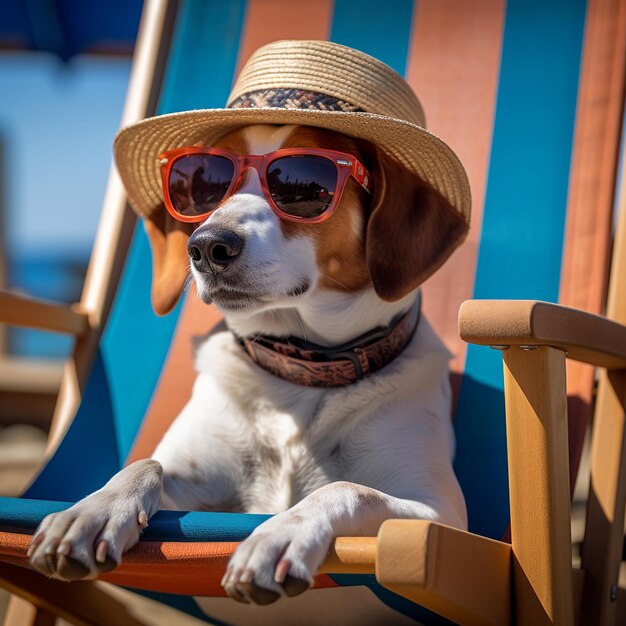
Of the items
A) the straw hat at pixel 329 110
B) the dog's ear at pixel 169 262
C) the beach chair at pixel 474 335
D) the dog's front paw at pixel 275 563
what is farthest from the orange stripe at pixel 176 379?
the dog's front paw at pixel 275 563

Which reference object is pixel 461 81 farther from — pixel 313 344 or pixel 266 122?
pixel 313 344

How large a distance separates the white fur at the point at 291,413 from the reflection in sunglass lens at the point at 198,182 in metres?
0.05

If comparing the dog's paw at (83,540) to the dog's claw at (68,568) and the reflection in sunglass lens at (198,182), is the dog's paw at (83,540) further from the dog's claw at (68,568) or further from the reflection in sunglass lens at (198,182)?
the reflection in sunglass lens at (198,182)

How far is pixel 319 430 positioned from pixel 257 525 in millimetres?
506

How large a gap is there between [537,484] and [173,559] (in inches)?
17.6

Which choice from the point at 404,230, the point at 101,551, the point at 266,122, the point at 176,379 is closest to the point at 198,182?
the point at 266,122

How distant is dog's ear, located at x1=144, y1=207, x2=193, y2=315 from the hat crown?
0.95ft

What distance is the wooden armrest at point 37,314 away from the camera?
1849 millimetres

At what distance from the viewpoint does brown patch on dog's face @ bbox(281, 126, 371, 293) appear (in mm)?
1467

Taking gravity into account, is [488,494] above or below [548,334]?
below

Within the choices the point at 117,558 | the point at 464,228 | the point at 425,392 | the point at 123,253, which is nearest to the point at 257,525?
the point at 117,558

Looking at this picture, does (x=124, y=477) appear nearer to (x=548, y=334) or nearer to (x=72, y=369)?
(x=548, y=334)

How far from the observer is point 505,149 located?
2.01 meters

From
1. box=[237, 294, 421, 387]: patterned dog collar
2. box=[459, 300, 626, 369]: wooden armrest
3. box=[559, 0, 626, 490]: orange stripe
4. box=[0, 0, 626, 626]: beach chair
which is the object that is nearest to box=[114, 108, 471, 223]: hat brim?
box=[0, 0, 626, 626]: beach chair
